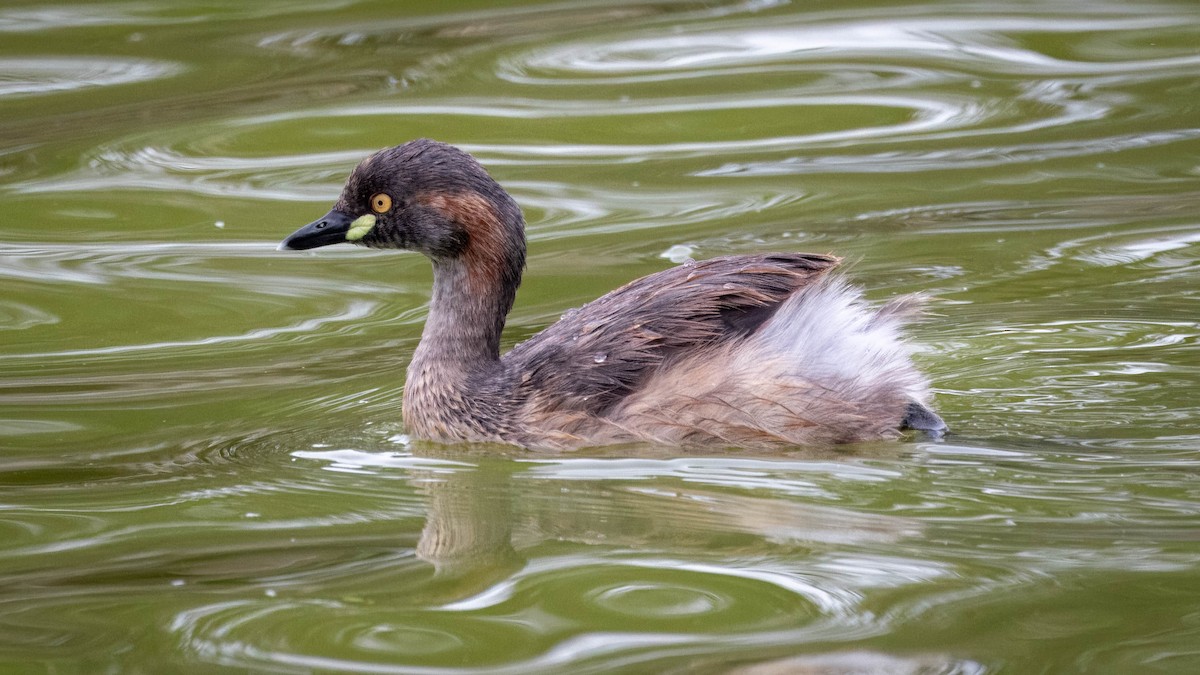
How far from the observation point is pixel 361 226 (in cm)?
595

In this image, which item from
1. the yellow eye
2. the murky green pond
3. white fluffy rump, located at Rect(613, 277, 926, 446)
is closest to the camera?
the murky green pond

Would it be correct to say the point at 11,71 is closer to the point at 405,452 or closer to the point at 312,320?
the point at 312,320

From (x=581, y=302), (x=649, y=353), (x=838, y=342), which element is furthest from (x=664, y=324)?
(x=581, y=302)

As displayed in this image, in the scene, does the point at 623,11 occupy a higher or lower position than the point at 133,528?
higher

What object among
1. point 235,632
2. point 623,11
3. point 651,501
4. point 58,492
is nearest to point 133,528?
point 58,492

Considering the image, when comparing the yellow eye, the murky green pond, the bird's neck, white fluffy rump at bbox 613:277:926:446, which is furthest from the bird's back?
the yellow eye

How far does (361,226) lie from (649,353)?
3.99 feet

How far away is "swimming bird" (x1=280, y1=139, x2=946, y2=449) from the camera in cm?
538

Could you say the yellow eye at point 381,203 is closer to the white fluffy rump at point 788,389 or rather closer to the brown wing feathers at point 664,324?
the brown wing feathers at point 664,324

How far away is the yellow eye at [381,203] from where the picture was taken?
5.88m

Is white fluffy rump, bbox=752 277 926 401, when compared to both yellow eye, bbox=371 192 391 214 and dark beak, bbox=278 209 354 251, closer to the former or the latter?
yellow eye, bbox=371 192 391 214

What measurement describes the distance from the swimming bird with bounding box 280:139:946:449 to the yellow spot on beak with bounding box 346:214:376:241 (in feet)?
0.07

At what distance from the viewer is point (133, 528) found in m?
4.83

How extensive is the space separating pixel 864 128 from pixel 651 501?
4.85 metres
